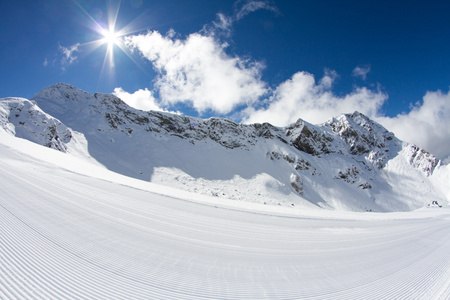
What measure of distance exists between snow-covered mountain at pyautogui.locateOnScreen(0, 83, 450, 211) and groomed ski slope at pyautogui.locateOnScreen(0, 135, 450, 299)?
1861 centimetres

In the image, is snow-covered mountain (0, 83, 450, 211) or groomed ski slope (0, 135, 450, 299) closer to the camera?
groomed ski slope (0, 135, 450, 299)

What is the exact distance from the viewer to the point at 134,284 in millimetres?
1445

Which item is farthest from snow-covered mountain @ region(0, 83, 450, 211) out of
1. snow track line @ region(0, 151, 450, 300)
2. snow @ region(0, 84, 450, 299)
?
snow track line @ region(0, 151, 450, 300)

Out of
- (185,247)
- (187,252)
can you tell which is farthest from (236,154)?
(187,252)

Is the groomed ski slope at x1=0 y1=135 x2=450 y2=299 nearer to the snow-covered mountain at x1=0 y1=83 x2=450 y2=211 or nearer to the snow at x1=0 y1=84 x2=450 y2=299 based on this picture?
the snow at x1=0 y1=84 x2=450 y2=299

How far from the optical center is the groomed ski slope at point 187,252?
1.46 m

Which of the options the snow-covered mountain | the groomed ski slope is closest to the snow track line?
the groomed ski slope

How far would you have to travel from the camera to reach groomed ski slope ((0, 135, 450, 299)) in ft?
4.80

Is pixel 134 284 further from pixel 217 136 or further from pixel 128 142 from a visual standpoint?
pixel 217 136

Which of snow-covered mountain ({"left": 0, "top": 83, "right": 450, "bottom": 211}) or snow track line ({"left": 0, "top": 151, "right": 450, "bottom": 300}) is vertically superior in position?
snow-covered mountain ({"left": 0, "top": 83, "right": 450, "bottom": 211})

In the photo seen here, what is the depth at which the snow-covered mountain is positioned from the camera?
2244cm

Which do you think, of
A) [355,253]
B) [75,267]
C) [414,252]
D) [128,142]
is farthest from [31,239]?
[128,142]

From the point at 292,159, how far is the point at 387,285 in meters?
36.8

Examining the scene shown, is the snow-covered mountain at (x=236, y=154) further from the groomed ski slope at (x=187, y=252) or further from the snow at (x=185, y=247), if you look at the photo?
the groomed ski slope at (x=187, y=252)
